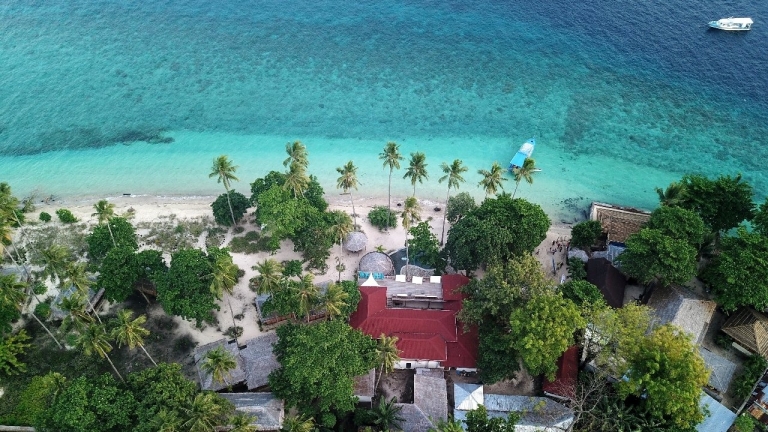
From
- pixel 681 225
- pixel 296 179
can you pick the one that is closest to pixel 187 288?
pixel 296 179

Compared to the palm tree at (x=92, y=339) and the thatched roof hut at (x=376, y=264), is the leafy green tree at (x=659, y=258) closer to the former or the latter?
the thatched roof hut at (x=376, y=264)

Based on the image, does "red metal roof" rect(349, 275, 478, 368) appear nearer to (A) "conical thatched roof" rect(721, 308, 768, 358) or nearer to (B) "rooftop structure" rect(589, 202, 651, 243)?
(B) "rooftop structure" rect(589, 202, 651, 243)

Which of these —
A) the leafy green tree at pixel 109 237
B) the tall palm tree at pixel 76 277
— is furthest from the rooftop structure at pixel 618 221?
the tall palm tree at pixel 76 277

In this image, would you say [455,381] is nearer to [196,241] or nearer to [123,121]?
[196,241]

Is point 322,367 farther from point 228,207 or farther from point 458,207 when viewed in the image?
point 228,207

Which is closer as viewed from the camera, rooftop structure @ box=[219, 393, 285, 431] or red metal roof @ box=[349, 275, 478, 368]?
rooftop structure @ box=[219, 393, 285, 431]

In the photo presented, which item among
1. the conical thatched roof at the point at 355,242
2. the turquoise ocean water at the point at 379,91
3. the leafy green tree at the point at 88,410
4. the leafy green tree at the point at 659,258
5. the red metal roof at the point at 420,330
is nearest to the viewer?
the leafy green tree at the point at 88,410

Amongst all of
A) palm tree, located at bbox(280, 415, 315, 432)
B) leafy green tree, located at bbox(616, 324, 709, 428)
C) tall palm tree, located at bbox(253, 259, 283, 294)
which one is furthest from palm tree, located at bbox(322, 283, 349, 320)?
leafy green tree, located at bbox(616, 324, 709, 428)
